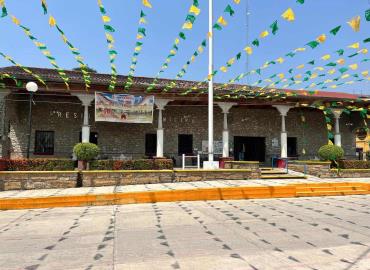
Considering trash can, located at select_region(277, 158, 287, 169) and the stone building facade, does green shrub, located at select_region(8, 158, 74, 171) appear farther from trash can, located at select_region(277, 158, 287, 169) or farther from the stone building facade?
trash can, located at select_region(277, 158, 287, 169)

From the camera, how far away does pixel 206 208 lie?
373 inches

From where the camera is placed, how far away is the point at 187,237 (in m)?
6.11

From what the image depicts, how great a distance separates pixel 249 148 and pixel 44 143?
46.0ft

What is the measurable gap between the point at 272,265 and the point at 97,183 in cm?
1001

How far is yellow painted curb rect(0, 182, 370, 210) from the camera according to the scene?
9961 mm

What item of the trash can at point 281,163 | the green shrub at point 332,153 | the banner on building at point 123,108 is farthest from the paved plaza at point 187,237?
the trash can at point 281,163

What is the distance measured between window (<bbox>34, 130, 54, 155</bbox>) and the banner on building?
12.7 feet

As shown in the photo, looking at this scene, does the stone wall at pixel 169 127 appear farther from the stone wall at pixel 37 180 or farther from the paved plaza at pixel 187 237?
the paved plaza at pixel 187 237

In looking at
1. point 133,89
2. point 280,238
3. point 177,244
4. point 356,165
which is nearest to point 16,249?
point 177,244

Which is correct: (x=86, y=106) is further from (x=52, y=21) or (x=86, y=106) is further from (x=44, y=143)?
(x=52, y=21)

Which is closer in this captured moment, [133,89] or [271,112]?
[133,89]

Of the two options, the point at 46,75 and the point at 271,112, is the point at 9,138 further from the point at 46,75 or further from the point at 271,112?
the point at 271,112

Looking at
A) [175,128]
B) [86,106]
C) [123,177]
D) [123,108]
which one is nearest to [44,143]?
[86,106]

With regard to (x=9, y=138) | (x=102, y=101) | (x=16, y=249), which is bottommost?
(x=16, y=249)
